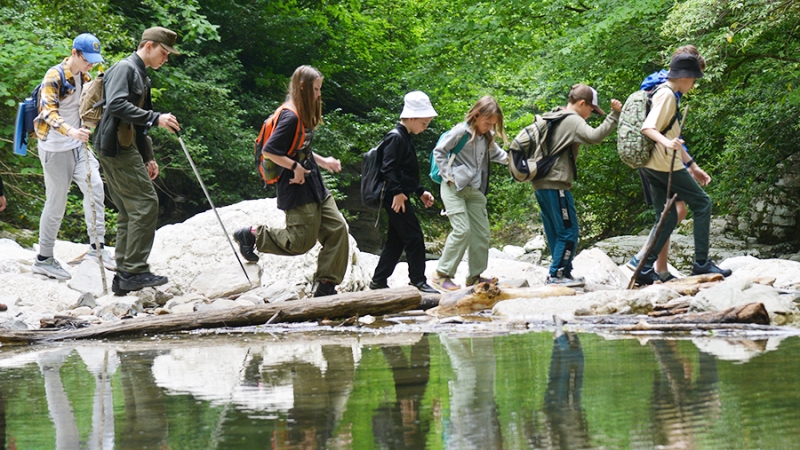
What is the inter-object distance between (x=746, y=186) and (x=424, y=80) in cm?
1044

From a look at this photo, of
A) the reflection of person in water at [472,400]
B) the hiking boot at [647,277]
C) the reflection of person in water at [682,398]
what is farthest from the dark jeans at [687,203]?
the reflection of person in water at [682,398]

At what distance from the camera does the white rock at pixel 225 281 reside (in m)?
9.13

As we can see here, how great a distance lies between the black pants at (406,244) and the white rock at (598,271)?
202 centimetres

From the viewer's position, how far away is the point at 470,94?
24688mm

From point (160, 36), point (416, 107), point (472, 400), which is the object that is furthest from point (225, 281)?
point (472, 400)

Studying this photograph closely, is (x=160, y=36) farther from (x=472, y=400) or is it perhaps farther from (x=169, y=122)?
(x=472, y=400)

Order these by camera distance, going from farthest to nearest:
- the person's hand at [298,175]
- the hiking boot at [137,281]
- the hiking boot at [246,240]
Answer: the hiking boot at [137,281]
the hiking boot at [246,240]
the person's hand at [298,175]

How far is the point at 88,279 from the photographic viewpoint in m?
9.38

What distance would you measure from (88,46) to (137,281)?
2.27m

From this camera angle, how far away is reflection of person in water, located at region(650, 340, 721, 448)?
115 inches

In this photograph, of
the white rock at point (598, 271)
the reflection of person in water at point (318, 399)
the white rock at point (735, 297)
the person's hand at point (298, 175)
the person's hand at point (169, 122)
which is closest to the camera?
the reflection of person in water at point (318, 399)

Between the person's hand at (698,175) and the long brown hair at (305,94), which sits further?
the person's hand at (698,175)

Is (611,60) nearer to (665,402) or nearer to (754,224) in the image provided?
(754,224)

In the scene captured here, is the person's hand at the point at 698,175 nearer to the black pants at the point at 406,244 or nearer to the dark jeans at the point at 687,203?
the dark jeans at the point at 687,203
